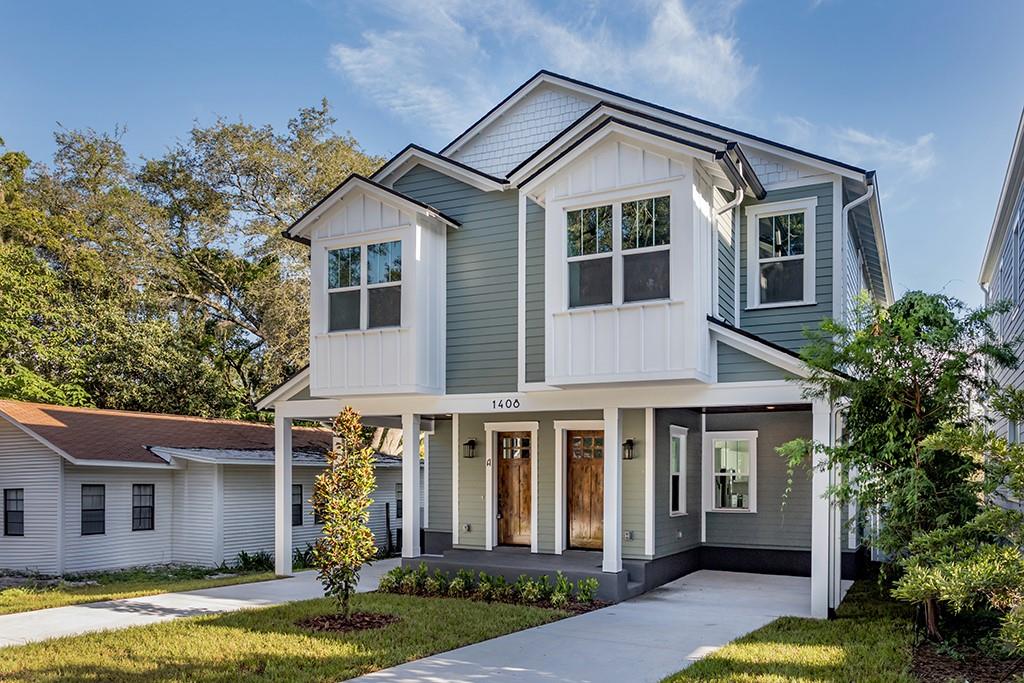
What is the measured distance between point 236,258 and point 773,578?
1936cm

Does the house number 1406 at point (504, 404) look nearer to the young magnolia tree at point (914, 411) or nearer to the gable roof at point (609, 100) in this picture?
the young magnolia tree at point (914, 411)

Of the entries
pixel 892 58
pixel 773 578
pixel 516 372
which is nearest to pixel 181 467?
pixel 516 372

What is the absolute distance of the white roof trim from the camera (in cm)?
1015

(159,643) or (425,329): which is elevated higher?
(425,329)

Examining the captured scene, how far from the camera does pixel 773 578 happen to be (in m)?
13.1

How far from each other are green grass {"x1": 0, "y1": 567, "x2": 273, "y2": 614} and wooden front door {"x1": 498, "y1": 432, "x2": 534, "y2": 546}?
3.99 metres

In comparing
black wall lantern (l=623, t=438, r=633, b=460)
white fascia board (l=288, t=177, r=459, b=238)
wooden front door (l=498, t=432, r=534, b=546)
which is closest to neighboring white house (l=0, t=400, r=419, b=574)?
white fascia board (l=288, t=177, r=459, b=238)

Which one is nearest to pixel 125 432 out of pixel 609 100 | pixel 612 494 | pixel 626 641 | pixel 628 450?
pixel 628 450

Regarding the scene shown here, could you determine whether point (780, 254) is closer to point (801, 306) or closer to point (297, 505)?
point (801, 306)

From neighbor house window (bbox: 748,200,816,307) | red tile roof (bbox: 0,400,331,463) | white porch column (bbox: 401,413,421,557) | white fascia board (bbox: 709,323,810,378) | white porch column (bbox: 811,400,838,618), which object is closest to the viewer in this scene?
white porch column (bbox: 811,400,838,618)

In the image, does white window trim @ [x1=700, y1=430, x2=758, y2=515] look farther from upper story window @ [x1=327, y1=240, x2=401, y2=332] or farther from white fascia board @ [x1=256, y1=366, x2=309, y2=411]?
white fascia board @ [x1=256, y1=366, x2=309, y2=411]

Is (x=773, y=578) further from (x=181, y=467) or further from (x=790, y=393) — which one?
(x=181, y=467)

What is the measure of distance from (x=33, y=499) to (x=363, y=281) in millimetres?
8057

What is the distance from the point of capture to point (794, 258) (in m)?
12.8
